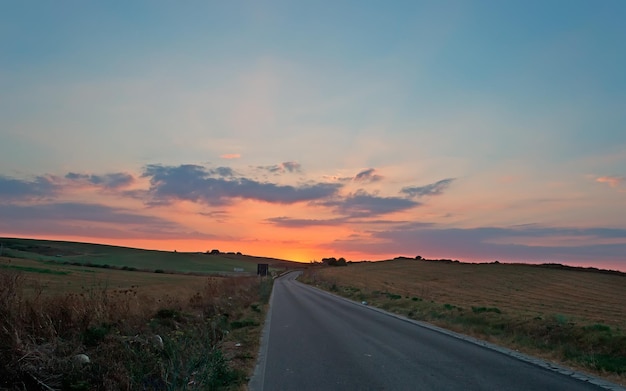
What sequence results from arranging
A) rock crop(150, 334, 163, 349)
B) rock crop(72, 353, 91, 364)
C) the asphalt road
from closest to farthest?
rock crop(72, 353, 91, 364), the asphalt road, rock crop(150, 334, 163, 349)

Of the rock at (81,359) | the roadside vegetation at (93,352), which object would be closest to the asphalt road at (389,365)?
the roadside vegetation at (93,352)

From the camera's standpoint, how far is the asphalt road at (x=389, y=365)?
8.76m

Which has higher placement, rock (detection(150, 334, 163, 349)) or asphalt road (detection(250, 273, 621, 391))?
rock (detection(150, 334, 163, 349))

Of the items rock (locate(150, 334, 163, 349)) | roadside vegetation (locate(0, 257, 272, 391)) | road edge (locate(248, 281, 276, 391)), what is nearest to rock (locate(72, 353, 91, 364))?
roadside vegetation (locate(0, 257, 272, 391))

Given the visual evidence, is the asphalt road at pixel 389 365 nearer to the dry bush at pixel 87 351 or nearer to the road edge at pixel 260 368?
the road edge at pixel 260 368

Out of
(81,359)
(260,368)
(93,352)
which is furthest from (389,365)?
(81,359)

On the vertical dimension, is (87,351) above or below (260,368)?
above

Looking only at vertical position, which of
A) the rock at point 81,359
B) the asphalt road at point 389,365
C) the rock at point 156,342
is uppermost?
the rock at point 156,342

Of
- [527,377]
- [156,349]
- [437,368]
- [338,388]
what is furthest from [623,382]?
[156,349]

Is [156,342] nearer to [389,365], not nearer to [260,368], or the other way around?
[260,368]

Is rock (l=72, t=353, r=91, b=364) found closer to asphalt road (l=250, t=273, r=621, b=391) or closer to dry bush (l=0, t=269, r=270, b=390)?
dry bush (l=0, t=269, r=270, b=390)

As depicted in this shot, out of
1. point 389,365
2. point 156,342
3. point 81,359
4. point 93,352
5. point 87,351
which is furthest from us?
point 389,365

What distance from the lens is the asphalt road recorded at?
28.7 ft

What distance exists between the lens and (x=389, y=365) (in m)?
10.5
